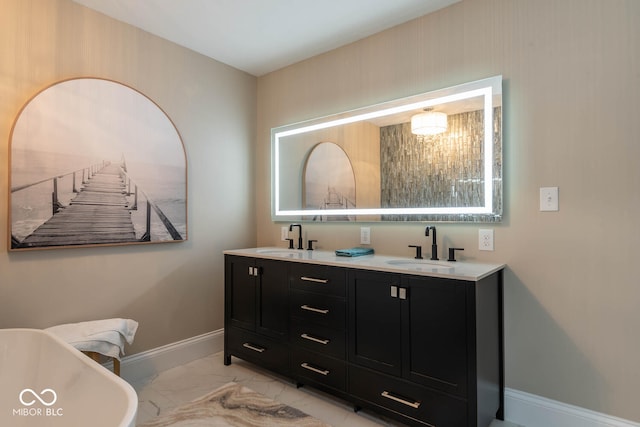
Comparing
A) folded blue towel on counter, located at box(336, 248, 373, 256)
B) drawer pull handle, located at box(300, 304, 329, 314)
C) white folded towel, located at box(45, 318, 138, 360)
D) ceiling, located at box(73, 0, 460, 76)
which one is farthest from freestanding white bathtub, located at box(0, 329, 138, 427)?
ceiling, located at box(73, 0, 460, 76)

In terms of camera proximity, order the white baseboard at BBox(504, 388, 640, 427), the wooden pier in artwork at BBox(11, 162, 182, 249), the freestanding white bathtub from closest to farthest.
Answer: the freestanding white bathtub → the white baseboard at BBox(504, 388, 640, 427) → the wooden pier in artwork at BBox(11, 162, 182, 249)

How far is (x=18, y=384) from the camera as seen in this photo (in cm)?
156

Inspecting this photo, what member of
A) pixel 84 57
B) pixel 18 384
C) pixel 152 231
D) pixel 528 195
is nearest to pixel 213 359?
pixel 152 231

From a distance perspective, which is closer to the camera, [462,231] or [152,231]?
[462,231]

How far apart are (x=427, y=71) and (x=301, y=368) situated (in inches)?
84.0

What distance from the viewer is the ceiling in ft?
7.36

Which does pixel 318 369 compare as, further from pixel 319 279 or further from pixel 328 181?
pixel 328 181

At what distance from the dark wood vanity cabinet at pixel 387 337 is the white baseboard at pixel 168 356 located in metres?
0.61

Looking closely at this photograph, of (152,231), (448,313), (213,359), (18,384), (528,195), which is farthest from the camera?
A: (213,359)

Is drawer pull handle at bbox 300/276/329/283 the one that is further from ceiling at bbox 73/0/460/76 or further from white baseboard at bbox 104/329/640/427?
ceiling at bbox 73/0/460/76

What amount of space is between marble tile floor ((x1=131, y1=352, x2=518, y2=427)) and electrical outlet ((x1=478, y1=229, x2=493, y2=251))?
0.98 metres

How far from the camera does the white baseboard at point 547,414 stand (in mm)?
1750

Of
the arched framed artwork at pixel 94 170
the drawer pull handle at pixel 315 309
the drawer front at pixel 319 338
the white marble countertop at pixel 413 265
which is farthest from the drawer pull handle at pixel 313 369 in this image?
the arched framed artwork at pixel 94 170

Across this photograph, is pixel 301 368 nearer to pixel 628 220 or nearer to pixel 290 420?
pixel 290 420
